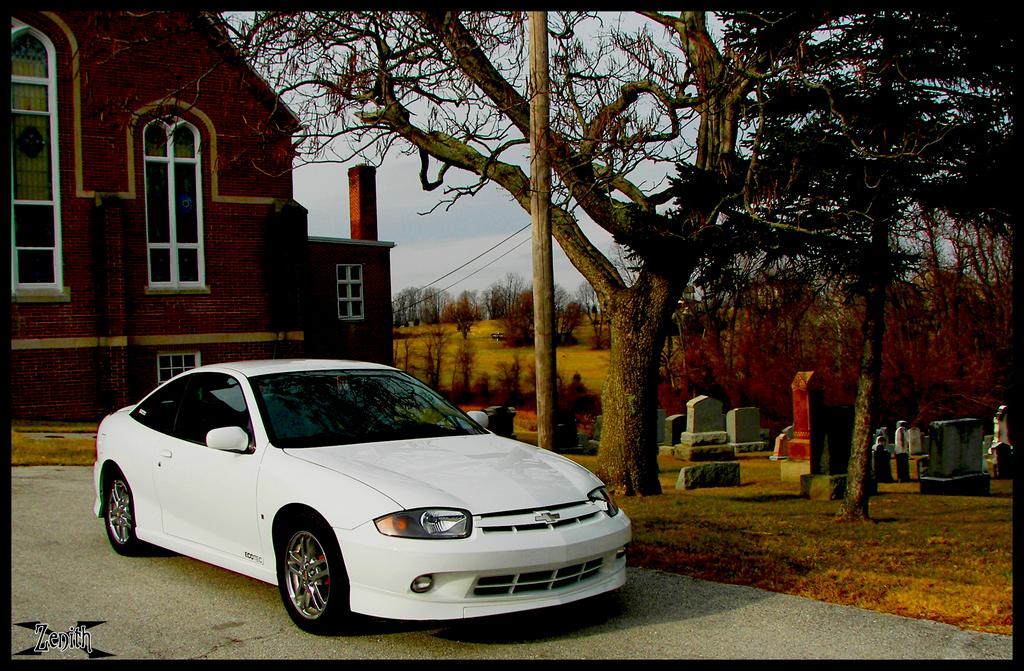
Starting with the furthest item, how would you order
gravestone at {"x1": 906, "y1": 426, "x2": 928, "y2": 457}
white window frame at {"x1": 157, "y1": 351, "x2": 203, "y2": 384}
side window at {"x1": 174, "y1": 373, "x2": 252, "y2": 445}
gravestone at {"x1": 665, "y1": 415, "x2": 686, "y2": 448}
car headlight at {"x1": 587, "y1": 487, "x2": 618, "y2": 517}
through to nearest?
1. gravestone at {"x1": 906, "y1": 426, "x2": 928, "y2": 457}
2. gravestone at {"x1": 665, "y1": 415, "x2": 686, "y2": 448}
3. white window frame at {"x1": 157, "y1": 351, "x2": 203, "y2": 384}
4. side window at {"x1": 174, "y1": 373, "x2": 252, "y2": 445}
5. car headlight at {"x1": 587, "y1": 487, "x2": 618, "y2": 517}

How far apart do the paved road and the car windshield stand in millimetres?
1069

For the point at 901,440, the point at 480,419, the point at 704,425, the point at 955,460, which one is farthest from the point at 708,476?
the point at 901,440

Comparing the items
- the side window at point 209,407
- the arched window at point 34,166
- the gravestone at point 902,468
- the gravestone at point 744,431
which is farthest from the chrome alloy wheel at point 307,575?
the gravestone at point 744,431

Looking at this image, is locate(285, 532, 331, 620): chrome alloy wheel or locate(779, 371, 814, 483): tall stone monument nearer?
locate(285, 532, 331, 620): chrome alloy wheel

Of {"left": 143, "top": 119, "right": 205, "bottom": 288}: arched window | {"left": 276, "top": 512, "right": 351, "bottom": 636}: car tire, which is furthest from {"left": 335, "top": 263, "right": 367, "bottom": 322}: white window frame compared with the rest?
{"left": 276, "top": 512, "right": 351, "bottom": 636}: car tire

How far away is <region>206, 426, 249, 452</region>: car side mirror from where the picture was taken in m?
5.12

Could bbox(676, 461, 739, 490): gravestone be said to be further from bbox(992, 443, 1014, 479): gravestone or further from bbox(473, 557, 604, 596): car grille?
bbox(473, 557, 604, 596): car grille

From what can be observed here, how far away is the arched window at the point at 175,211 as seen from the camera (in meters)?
22.0

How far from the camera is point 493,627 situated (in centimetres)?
475

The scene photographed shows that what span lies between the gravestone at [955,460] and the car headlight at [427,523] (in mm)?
11938

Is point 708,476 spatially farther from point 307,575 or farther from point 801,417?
point 307,575

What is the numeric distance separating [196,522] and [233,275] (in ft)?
60.0

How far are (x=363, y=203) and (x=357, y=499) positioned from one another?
32363 mm

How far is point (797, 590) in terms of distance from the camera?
5555mm
